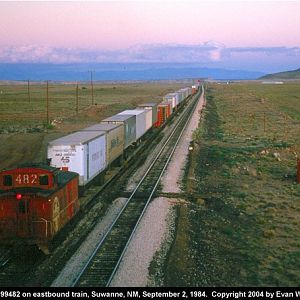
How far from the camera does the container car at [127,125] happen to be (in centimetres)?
3309

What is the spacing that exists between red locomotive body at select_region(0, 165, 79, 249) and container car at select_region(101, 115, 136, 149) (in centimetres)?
1667

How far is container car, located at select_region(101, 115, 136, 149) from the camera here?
109ft

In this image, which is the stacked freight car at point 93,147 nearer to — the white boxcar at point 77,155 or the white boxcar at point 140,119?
the white boxcar at point 77,155

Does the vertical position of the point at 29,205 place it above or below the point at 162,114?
below

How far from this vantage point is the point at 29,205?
52.0 ft

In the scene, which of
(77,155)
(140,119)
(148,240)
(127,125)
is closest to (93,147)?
(77,155)

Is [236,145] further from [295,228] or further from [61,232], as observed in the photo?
[61,232]

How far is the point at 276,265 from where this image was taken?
51.7ft

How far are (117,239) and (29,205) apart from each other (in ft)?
12.5

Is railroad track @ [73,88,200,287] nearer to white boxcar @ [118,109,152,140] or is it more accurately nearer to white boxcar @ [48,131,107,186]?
white boxcar @ [48,131,107,186]

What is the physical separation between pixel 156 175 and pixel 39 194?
47.8 ft

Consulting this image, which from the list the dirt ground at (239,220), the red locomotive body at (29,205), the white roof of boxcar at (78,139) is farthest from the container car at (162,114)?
the red locomotive body at (29,205)

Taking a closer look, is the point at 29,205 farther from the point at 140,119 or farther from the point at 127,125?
the point at 140,119
